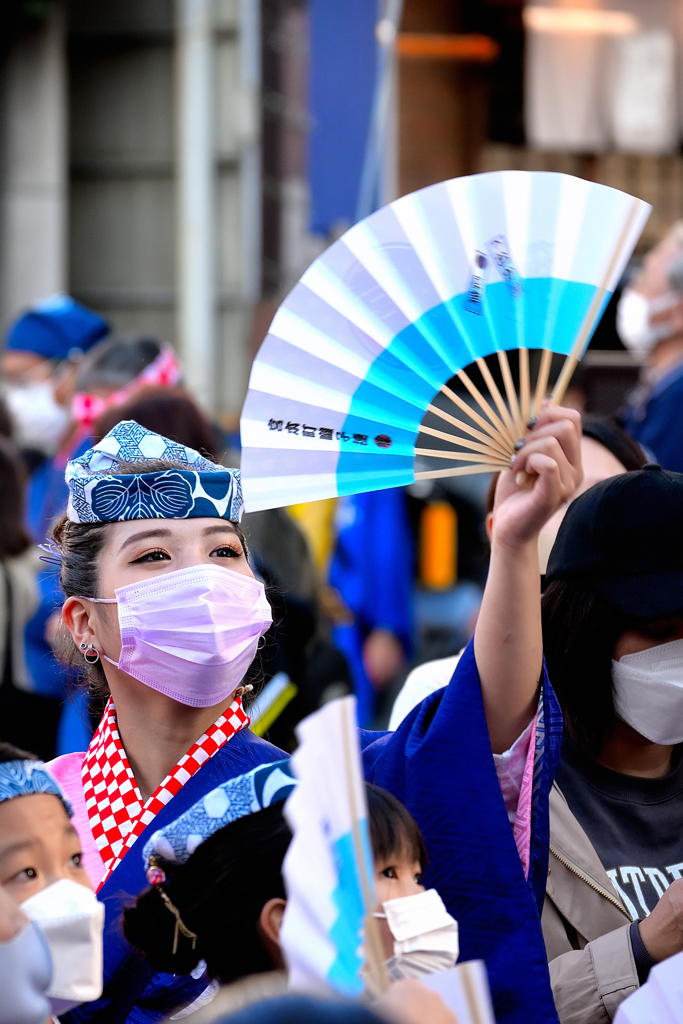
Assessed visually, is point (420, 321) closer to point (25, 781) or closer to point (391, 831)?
point (391, 831)

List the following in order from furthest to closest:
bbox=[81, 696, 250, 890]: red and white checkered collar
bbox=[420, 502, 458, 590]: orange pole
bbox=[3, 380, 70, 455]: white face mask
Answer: bbox=[420, 502, 458, 590]: orange pole → bbox=[3, 380, 70, 455]: white face mask → bbox=[81, 696, 250, 890]: red and white checkered collar

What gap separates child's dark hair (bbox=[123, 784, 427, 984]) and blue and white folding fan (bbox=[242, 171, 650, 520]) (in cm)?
56

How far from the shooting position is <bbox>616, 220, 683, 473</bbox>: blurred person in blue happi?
401 centimetres

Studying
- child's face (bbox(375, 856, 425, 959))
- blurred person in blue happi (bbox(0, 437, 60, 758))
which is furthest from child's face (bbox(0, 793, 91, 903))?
blurred person in blue happi (bbox(0, 437, 60, 758))

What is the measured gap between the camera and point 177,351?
8.80 meters

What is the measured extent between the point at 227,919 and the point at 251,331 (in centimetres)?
727

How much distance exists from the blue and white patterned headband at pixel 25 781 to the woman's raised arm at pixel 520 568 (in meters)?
0.62

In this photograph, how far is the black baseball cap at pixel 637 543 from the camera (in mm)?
1973

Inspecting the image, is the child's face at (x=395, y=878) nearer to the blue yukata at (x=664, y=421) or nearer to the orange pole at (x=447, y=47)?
the blue yukata at (x=664, y=421)

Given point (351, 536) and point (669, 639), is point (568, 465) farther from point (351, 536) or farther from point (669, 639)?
point (351, 536)

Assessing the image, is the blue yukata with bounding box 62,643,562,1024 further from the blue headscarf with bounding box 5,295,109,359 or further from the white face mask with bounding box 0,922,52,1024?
the blue headscarf with bounding box 5,295,109,359

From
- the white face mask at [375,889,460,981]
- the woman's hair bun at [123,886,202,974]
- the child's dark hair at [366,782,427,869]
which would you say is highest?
the child's dark hair at [366,782,427,869]

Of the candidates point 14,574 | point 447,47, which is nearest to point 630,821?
point 14,574

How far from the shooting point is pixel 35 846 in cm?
135
